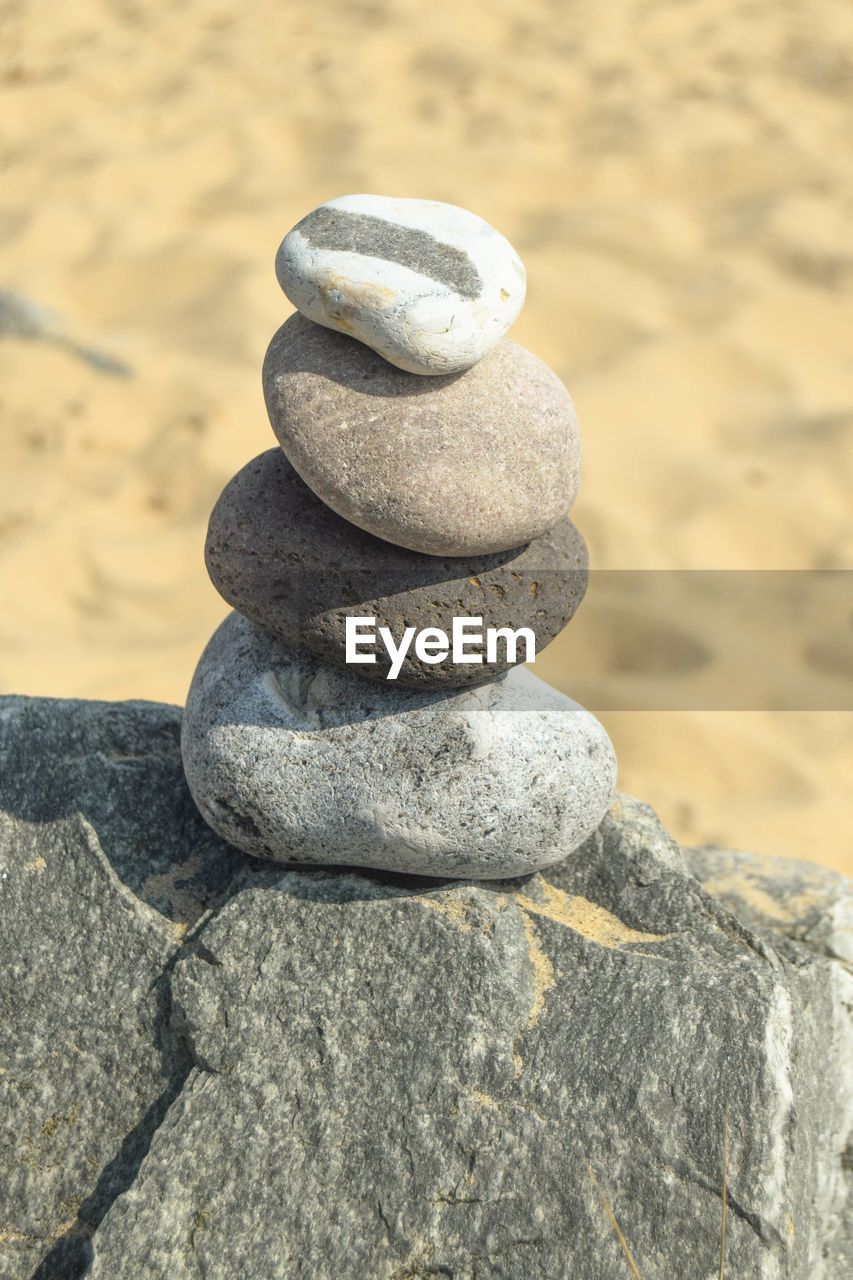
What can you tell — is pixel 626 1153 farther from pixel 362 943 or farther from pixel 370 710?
pixel 370 710

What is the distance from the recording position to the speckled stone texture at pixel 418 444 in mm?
2205

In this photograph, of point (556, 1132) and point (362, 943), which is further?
point (362, 943)

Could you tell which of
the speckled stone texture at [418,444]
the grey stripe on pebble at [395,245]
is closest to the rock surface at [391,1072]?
the speckled stone texture at [418,444]

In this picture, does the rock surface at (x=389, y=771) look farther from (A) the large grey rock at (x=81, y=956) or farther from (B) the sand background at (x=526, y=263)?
(B) the sand background at (x=526, y=263)

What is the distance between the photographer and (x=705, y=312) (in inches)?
275

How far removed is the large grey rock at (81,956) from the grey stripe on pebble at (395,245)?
1.32 metres

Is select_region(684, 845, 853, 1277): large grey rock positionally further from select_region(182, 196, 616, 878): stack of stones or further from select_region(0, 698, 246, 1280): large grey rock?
select_region(0, 698, 246, 1280): large grey rock

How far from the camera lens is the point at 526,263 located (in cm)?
727

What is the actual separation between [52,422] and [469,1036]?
486cm

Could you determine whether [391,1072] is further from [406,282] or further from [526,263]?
[526,263]

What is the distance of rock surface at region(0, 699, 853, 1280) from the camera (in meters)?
2.20

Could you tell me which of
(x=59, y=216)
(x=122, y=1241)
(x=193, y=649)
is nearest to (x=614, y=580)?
(x=193, y=649)

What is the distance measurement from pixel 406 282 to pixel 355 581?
58 cm

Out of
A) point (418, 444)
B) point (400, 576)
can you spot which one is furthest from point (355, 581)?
point (418, 444)
